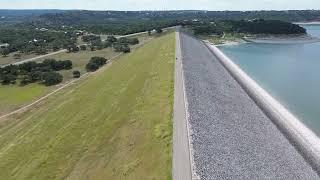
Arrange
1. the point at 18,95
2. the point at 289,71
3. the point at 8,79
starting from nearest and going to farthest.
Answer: the point at 18,95, the point at 8,79, the point at 289,71

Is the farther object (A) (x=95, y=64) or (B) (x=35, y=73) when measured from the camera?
(A) (x=95, y=64)

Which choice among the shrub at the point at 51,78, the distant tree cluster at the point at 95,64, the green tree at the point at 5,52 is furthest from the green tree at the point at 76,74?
the green tree at the point at 5,52

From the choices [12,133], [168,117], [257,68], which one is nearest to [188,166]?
[168,117]

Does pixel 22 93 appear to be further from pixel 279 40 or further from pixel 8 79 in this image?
pixel 279 40

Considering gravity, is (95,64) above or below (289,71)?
above

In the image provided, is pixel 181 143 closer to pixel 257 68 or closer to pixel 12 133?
pixel 12 133

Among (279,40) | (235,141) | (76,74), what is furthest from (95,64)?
(279,40)

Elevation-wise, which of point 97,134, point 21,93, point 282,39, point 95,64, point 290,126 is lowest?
point 282,39
